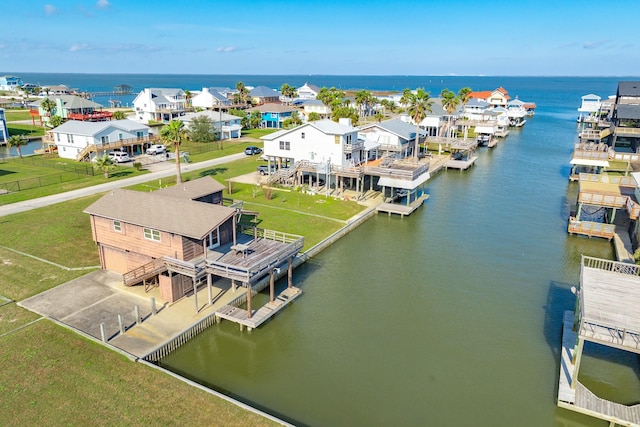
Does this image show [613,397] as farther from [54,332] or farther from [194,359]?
[54,332]

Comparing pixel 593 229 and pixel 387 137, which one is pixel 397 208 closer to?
pixel 387 137

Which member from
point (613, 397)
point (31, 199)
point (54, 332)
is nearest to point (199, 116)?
point (31, 199)

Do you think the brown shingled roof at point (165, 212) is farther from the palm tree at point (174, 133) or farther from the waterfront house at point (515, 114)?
the waterfront house at point (515, 114)

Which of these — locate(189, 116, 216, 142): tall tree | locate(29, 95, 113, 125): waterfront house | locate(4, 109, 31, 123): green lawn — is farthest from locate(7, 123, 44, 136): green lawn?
locate(189, 116, 216, 142): tall tree

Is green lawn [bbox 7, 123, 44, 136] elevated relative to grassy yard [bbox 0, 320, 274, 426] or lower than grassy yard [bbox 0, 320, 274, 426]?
elevated

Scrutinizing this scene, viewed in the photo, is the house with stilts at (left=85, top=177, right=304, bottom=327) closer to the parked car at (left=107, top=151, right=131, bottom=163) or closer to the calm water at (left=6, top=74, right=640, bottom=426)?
the calm water at (left=6, top=74, right=640, bottom=426)
